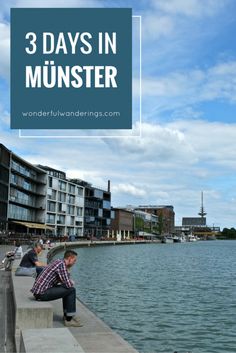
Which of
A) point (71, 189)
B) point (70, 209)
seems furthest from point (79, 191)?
point (70, 209)

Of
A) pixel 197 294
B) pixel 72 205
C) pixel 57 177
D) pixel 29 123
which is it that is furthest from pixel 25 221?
pixel 29 123

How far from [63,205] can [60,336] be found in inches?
5334

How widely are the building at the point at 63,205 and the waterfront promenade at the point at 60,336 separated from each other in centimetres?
10976

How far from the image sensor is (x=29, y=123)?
53.1 feet

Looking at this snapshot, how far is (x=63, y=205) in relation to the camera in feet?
468

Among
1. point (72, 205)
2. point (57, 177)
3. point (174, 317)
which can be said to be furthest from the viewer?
point (72, 205)

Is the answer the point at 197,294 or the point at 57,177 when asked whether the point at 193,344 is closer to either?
the point at 197,294

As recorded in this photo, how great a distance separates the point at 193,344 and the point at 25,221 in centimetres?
10444

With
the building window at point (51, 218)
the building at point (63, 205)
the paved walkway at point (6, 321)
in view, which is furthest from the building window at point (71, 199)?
the paved walkway at point (6, 321)

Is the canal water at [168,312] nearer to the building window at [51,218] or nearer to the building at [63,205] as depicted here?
the building at [63,205]

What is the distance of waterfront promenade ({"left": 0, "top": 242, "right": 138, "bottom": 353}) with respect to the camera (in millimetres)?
7461

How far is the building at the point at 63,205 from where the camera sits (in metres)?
134

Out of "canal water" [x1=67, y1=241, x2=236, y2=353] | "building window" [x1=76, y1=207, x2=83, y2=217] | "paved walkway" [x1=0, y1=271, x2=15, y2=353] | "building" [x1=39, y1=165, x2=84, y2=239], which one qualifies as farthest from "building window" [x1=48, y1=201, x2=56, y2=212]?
"paved walkway" [x1=0, y1=271, x2=15, y2=353]

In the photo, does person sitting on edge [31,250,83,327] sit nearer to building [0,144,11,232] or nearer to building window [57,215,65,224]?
building [0,144,11,232]
